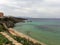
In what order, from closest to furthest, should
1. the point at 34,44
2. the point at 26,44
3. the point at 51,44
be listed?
1. the point at 26,44
2. the point at 34,44
3. the point at 51,44

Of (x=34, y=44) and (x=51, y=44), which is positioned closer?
(x=34, y=44)

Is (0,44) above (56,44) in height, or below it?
above

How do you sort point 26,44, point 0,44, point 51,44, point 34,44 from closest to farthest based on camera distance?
point 0,44 < point 26,44 < point 34,44 < point 51,44

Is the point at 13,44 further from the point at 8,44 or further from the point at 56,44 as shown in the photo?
the point at 56,44

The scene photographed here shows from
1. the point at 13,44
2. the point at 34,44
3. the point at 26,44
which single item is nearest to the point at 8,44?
the point at 13,44

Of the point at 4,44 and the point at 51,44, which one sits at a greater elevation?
the point at 4,44

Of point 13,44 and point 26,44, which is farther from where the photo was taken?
point 26,44

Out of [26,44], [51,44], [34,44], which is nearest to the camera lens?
[26,44]

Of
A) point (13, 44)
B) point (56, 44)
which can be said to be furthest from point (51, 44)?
point (13, 44)

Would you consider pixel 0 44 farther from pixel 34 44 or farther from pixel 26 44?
→ pixel 34 44
